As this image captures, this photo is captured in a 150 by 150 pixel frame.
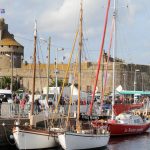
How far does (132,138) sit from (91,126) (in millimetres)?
7387

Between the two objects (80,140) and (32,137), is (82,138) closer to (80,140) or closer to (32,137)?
(80,140)

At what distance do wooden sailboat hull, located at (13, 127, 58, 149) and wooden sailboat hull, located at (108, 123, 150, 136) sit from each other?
935cm

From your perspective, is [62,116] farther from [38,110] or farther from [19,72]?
[19,72]

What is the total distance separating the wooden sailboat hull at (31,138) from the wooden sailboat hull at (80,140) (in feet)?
2.89

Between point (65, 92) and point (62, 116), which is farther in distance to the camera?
point (65, 92)

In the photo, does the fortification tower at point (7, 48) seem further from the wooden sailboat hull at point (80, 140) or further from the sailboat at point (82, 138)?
the wooden sailboat hull at point (80, 140)

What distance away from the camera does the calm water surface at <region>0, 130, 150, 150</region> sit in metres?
35.9

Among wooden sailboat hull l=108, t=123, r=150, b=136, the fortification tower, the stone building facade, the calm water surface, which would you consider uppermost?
the fortification tower

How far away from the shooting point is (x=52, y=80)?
324 feet

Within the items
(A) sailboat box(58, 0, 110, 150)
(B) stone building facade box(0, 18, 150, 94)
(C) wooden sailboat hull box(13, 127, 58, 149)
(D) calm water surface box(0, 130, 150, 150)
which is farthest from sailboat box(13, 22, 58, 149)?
(B) stone building facade box(0, 18, 150, 94)

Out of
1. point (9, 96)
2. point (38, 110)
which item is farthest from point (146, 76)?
point (38, 110)

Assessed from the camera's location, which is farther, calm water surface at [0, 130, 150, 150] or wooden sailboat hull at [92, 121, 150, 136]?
wooden sailboat hull at [92, 121, 150, 136]

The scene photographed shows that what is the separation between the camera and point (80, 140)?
31.8 m

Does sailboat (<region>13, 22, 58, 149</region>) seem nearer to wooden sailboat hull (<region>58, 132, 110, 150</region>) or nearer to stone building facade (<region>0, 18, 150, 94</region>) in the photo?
wooden sailboat hull (<region>58, 132, 110, 150</region>)
